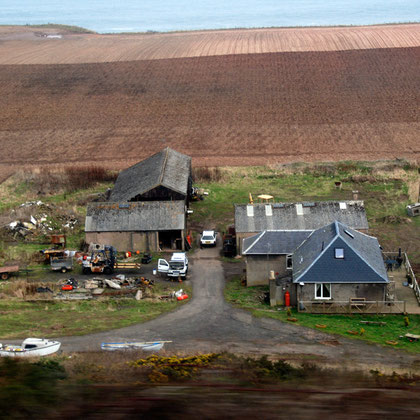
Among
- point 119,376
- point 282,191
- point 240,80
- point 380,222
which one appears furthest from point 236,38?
point 119,376

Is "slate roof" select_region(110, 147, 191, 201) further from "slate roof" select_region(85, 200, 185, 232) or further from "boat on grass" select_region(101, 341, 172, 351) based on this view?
"boat on grass" select_region(101, 341, 172, 351)

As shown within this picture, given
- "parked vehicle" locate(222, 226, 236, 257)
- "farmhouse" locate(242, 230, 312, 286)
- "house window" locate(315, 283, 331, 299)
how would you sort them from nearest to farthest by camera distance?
"house window" locate(315, 283, 331, 299) → "farmhouse" locate(242, 230, 312, 286) → "parked vehicle" locate(222, 226, 236, 257)

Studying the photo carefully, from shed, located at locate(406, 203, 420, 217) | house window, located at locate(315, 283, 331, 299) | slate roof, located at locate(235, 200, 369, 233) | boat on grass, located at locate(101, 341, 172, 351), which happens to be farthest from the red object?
shed, located at locate(406, 203, 420, 217)

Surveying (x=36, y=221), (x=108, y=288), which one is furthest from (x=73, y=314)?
(x=36, y=221)

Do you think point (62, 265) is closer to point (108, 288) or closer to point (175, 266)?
point (108, 288)

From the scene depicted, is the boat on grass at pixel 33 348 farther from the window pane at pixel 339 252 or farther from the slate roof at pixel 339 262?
the window pane at pixel 339 252

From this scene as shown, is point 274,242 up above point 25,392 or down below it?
above
